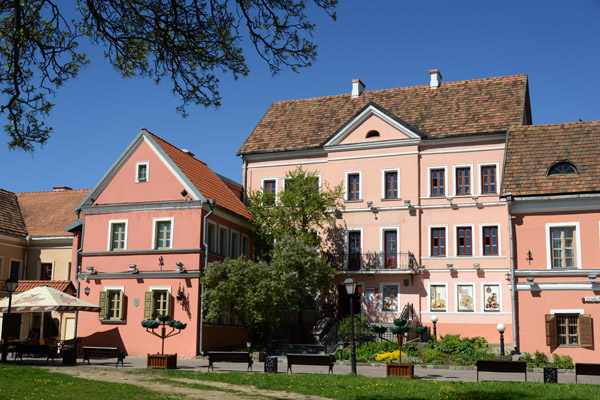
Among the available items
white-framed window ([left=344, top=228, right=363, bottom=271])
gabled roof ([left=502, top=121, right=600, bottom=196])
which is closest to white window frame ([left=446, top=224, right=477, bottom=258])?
gabled roof ([left=502, top=121, right=600, bottom=196])

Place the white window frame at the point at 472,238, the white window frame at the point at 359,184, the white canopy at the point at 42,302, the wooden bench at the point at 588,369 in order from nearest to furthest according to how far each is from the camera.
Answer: the wooden bench at the point at 588,369, the white canopy at the point at 42,302, the white window frame at the point at 472,238, the white window frame at the point at 359,184

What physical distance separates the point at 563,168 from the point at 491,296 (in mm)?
6954

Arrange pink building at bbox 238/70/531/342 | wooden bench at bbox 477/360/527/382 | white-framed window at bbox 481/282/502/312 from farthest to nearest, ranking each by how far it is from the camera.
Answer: pink building at bbox 238/70/531/342 < white-framed window at bbox 481/282/502/312 < wooden bench at bbox 477/360/527/382

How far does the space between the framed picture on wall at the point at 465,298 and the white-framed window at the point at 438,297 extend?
24.7 inches

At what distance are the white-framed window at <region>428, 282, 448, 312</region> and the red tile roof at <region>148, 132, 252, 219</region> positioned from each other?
33.0 feet

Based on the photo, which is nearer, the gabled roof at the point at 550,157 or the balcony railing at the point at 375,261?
the gabled roof at the point at 550,157

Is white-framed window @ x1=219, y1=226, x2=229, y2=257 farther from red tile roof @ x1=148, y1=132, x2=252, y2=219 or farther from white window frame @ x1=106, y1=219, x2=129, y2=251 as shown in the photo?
white window frame @ x1=106, y1=219, x2=129, y2=251

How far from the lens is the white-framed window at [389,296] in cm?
3350

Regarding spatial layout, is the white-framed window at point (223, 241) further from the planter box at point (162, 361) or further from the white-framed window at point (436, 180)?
the white-framed window at point (436, 180)

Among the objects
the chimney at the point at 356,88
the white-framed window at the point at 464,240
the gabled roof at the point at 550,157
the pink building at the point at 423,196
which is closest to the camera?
the gabled roof at the point at 550,157

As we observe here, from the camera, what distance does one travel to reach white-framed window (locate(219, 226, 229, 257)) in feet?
105

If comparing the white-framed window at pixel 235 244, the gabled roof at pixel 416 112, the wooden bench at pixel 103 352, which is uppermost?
the gabled roof at pixel 416 112

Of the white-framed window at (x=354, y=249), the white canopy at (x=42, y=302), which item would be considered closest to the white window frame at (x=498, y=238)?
the white-framed window at (x=354, y=249)

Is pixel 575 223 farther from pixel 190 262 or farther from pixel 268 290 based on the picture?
pixel 190 262
